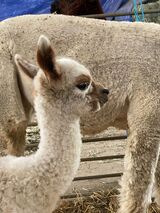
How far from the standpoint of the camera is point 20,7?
7297 mm

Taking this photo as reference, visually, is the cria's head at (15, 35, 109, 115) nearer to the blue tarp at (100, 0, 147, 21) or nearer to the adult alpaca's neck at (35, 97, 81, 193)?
the adult alpaca's neck at (35, 97, 81, 193)

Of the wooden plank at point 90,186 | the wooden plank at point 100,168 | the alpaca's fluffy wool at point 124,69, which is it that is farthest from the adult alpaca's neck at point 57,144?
the wooden plank at point 100,168

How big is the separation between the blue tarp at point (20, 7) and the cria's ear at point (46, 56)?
4500 millimetres

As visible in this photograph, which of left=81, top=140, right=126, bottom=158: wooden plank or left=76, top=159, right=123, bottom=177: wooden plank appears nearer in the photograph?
left=76, top=159, right=123, bottom=177: wooden plank

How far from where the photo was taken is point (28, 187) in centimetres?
288

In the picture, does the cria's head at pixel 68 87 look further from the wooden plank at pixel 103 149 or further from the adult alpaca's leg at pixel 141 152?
the wooden plank at pixel 103 149

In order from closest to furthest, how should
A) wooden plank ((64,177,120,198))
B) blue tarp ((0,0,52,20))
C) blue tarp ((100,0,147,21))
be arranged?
wooden plank ((64,177,120,198))
blue tarp ((0,0,52,20))
blue tarp ((100,0,147,21))

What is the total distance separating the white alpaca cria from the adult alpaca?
3.79m

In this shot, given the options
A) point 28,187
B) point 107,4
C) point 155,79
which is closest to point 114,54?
point 155,79

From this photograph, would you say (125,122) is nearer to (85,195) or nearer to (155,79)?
(155,79)

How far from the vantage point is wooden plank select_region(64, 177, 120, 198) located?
17.2ft

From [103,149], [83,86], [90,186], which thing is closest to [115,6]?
[103,149]

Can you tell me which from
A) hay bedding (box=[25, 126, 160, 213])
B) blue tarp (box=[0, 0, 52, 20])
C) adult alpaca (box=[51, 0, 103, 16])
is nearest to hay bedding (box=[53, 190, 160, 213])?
hay bedding (box=[25, 126, 160, 213])

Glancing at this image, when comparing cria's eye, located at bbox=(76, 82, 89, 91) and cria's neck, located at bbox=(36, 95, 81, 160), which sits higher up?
cria's eye, located at bbox=(76, 82, 89, 91)
